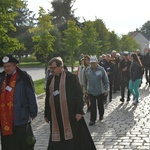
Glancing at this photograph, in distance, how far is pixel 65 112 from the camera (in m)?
5.52

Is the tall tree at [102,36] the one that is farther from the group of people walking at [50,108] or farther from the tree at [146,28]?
the tree at [146,28]

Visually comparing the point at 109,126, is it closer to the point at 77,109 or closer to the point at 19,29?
the point at 77,109

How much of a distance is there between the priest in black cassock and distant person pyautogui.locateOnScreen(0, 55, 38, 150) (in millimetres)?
451

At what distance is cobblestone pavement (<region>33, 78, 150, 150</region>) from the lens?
22.2 ft

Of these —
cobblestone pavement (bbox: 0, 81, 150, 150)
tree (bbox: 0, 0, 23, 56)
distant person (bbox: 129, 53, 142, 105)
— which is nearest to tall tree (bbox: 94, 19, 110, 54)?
tree (bbox: 0, 0, 23, 56)

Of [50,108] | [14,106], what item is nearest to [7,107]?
[14,106]

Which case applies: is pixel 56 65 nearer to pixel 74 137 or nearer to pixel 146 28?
pixel 74 137

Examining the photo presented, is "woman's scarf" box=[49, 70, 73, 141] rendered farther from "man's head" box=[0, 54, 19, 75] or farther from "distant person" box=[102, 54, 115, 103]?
"distant person" box=[102, 54, 115, 103]

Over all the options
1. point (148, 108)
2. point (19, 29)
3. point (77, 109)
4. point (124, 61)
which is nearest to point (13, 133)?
point (77, 109)

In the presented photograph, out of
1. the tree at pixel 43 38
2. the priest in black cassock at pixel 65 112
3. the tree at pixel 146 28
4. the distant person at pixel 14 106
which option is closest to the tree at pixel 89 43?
the tree at pixel 43 38

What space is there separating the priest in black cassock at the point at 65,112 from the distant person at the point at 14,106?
45 centimetres

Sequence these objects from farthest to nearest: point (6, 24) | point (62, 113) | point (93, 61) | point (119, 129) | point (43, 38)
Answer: point (43, 38) → point (6, 24) → point (93, 61) → point (119, 129) → point (62, 113)

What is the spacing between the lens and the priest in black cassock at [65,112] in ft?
18.1

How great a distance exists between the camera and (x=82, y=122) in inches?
224
